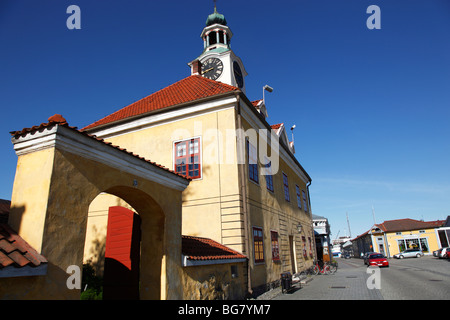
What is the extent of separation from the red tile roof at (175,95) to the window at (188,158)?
190 cm

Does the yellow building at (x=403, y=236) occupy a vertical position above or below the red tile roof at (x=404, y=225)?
below

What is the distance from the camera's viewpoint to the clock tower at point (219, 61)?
1908cm

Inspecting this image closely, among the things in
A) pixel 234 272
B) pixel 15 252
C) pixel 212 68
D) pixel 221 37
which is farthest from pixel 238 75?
pixel 15 252

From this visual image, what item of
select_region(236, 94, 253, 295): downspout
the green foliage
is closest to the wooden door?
the green foliage

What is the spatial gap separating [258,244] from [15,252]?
30.6 feet

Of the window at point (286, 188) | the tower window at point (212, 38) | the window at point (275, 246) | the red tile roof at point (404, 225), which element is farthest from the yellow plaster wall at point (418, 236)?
the tower window at point (212, 38)

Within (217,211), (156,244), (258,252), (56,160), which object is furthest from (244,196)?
(56,160)

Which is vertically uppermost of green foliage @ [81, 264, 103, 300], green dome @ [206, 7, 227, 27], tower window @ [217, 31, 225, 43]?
green dome @ [206, 7, 227, 27]

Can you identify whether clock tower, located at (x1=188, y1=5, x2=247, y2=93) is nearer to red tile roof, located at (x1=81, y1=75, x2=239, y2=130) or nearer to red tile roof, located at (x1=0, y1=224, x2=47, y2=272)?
red tile roof, located at (x1=81, y1=75, x2=239, y2=130)

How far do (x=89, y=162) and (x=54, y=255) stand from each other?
5.59ft

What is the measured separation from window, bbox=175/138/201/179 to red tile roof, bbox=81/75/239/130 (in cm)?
190

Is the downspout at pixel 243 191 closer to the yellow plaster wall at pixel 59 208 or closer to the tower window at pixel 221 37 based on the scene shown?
the yellow plaster wall at pixel 59 208

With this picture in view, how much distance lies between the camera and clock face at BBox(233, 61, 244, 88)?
791 inches
